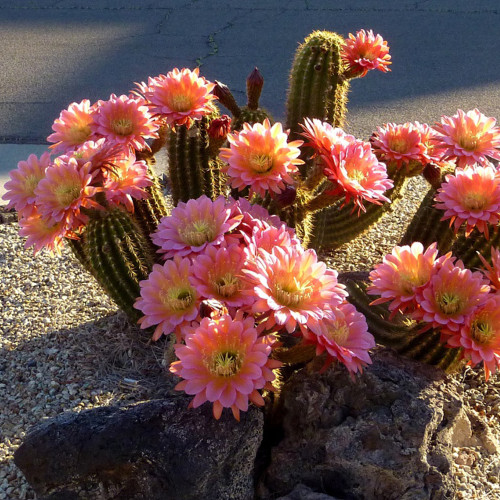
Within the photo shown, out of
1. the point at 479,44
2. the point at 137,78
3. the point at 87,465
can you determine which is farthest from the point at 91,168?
the point at 479,44

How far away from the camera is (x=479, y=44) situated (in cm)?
686

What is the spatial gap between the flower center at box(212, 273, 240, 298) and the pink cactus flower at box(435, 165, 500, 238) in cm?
78

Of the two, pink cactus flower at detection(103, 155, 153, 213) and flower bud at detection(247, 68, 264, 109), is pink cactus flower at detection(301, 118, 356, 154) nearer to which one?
pink cactus flower at detection(103, 155, 153, 213)

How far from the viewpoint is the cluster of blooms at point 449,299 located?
5.73 feet

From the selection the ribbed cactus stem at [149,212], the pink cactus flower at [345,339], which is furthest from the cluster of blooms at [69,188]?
the pink cactus flower at [345,339]

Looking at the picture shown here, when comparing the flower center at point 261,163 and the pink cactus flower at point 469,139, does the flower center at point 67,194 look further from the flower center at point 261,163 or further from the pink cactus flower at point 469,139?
the pink cactus flower at point 469,139

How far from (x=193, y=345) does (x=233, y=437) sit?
32 centimetres

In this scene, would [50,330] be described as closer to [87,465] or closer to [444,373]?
[87,465]

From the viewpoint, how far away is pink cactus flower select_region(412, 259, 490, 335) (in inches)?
69.3

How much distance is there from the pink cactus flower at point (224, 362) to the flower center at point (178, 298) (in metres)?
0.10

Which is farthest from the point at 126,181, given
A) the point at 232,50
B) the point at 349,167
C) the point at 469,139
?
the point at 232,50

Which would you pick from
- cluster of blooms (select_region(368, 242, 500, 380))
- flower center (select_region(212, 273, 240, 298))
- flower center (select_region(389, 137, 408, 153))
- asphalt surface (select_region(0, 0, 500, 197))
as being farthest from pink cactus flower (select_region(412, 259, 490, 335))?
asphalt surface (select_region(0, 0, 500, 197))

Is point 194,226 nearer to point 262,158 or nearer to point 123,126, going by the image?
point 262,158

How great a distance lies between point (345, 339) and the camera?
1682 millimetres
